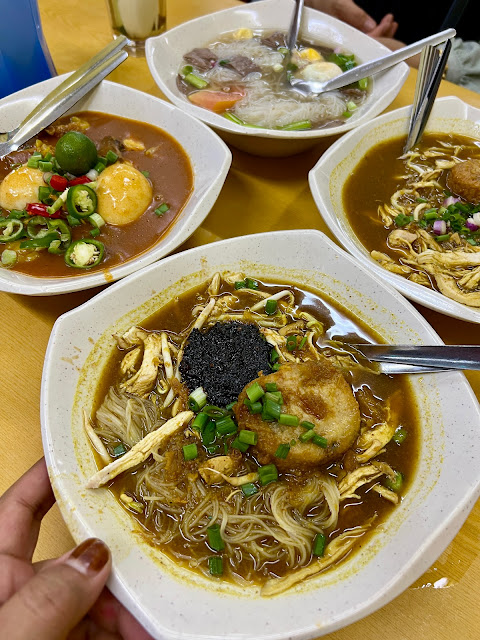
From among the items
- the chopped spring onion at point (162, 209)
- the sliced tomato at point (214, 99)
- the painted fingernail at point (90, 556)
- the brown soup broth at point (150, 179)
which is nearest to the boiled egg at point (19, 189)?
the brown soup broth at point (150, 179)

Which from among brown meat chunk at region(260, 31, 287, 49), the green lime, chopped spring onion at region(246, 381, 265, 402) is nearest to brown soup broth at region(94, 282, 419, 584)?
chopped spring onion at region(246, 381, 265, 402)

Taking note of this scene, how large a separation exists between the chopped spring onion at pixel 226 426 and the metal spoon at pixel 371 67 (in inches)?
111

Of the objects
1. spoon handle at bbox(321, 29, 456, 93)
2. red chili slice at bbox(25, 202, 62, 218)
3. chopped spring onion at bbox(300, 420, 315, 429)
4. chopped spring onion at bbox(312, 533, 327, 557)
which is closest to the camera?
chopped spring onion at bbox(312, 533, 327, 557)

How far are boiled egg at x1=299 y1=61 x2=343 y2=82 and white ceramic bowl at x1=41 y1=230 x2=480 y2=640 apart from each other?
83.4 inches

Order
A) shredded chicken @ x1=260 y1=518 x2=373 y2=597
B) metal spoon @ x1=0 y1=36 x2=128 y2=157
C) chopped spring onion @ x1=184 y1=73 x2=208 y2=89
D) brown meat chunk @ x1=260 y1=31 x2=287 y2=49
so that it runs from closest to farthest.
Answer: shredded chicken @ x1=260 y1=518 x2=373 y2=597, metal spoon @ x1=0 y1=36 x2=128 y2=157, chopped spring onion @ x1=184 y1=73 x2=208 y2=89, brown meat chunk @ x1=260 y1=31 x2=287 y2=49

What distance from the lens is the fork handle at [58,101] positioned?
9.73 ft

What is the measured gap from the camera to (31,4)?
10.0ft

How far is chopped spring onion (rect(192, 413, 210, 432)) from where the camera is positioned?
183 centimetres

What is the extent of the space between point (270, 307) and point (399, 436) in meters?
0.84

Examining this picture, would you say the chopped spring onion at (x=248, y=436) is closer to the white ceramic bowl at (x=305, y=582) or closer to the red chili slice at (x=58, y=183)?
the white ceramic bowl at (x=305, y=582)

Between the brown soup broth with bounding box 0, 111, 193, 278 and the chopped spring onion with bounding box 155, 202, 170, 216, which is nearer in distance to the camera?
the brown soup broth with bounding box 0, 111, 193, 278

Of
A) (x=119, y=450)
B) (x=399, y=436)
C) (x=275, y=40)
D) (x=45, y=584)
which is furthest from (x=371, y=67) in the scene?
(x=45, y=584)

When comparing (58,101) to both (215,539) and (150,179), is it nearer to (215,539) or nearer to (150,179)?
(150,179)

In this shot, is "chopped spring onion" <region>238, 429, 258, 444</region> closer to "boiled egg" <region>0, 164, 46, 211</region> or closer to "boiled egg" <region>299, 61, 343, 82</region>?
"boiled egg" <region>0, 164, 46, 211</region>
